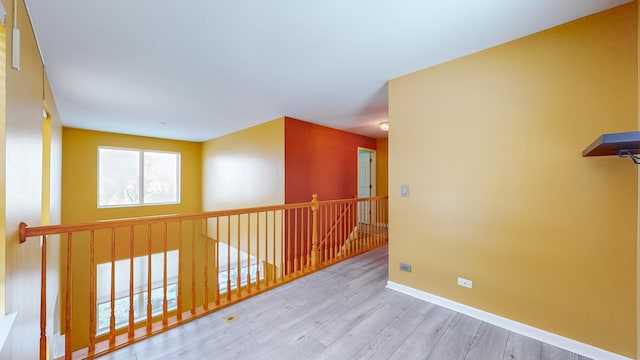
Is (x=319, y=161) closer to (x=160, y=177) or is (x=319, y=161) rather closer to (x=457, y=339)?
(x=457, y=339)

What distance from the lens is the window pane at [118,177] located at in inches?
220

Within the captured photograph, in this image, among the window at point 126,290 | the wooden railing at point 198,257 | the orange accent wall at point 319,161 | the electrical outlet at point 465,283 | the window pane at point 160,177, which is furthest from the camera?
the window pane at point 160,177

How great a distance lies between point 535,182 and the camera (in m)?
1.92

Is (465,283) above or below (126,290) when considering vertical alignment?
above

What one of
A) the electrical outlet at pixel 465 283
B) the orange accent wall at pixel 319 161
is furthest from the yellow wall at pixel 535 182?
the orange accent wall at pixel 319 161

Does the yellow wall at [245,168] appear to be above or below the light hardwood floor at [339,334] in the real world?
above

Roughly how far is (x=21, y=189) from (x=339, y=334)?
2.35m

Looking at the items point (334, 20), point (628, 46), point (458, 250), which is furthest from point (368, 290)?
point (628, 46)

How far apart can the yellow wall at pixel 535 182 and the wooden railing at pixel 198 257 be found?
62.7 inches

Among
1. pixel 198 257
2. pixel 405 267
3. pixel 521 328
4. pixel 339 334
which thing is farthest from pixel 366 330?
pixel 198 257

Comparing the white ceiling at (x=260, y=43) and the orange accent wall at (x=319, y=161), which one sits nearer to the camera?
the white ceiling at (x=260, y=43)

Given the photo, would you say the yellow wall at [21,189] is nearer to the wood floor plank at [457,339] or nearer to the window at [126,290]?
the wood floor plank at [457,339]

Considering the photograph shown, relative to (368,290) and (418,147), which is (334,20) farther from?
(368,290)

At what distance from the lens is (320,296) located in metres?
2.60
